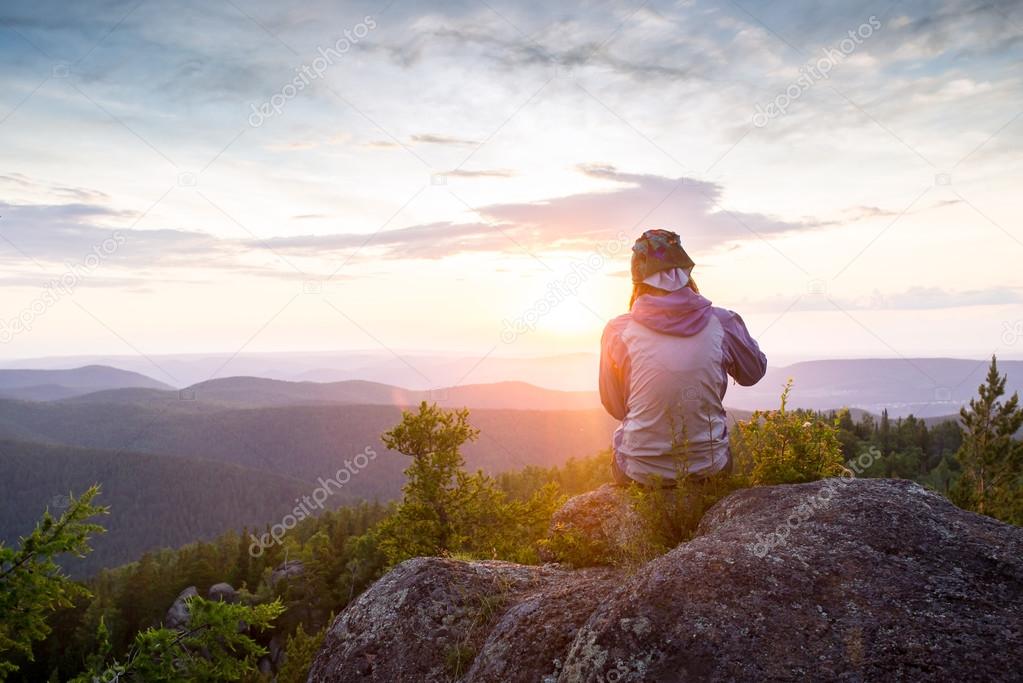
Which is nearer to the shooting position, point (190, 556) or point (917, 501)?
point (917, 501)

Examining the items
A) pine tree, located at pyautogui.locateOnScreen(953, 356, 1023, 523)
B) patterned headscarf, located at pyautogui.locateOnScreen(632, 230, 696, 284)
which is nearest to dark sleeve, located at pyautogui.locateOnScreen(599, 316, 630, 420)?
patterned headscarf, located at pyautogui.locateOnScreen(632, 230, 696, 284)

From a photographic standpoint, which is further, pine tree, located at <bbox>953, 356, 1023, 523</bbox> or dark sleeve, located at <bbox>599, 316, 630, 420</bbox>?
pine tree, located at <bbox>953, 356, 1023, 523</bbox>

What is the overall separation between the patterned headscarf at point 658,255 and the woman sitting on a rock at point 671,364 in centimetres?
1

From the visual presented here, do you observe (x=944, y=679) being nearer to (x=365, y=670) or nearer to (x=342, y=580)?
(x=365, y=670)

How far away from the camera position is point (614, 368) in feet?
25.4

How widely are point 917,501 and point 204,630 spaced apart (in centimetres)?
983

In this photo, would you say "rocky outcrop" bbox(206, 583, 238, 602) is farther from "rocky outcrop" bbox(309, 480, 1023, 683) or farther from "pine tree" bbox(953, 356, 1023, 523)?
"rocky outcrop" bbox(309, 480, 1023, 683)

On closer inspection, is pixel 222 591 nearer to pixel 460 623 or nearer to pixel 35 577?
pixel 35 577

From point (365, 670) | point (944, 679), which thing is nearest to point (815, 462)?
point (944, 679)

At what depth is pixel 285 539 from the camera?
91938 millimetres

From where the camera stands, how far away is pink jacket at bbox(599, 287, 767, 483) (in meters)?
7.05

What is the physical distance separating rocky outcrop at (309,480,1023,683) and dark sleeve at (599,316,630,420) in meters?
1.72

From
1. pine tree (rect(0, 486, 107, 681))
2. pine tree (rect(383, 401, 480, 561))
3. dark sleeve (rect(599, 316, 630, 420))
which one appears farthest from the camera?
pine tree (rect(383, 401, 480, 561))

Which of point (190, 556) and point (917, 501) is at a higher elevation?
point (917, 501)
